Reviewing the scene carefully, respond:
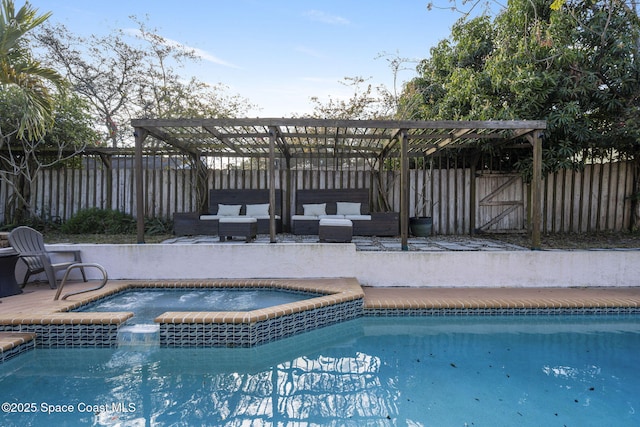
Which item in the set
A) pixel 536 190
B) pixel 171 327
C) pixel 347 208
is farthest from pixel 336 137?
pixel 171 327

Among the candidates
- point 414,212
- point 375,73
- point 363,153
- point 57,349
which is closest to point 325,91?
point 375,73

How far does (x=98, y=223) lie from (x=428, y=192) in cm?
800

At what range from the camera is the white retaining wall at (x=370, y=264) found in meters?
5.73

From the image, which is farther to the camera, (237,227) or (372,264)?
(237,227)

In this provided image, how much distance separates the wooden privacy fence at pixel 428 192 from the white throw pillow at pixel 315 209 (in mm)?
773

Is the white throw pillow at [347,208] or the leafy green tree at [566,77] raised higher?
the leafy green tree at [566,77]

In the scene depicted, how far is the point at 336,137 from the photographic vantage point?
7512mm

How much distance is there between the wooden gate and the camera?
30.1 ft

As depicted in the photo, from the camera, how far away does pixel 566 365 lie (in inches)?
135

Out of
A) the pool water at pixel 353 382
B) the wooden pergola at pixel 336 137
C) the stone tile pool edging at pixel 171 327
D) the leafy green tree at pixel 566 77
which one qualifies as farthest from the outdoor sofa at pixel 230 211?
the leafy green tree at pixel 566 77

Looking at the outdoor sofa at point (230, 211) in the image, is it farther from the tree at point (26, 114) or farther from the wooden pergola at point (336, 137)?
the tree at point (26, 114)

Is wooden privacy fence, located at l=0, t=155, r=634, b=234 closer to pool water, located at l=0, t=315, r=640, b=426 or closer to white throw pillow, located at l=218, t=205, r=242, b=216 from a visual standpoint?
white throw pillow, located at l=218, t=205, r=242, b=216

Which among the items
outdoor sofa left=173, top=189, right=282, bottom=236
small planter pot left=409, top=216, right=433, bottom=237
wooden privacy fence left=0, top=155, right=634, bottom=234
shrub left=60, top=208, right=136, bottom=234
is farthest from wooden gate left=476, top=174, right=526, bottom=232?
shrub left=60, top=208, right=136, bottom=234

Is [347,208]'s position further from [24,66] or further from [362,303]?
[24,66]
